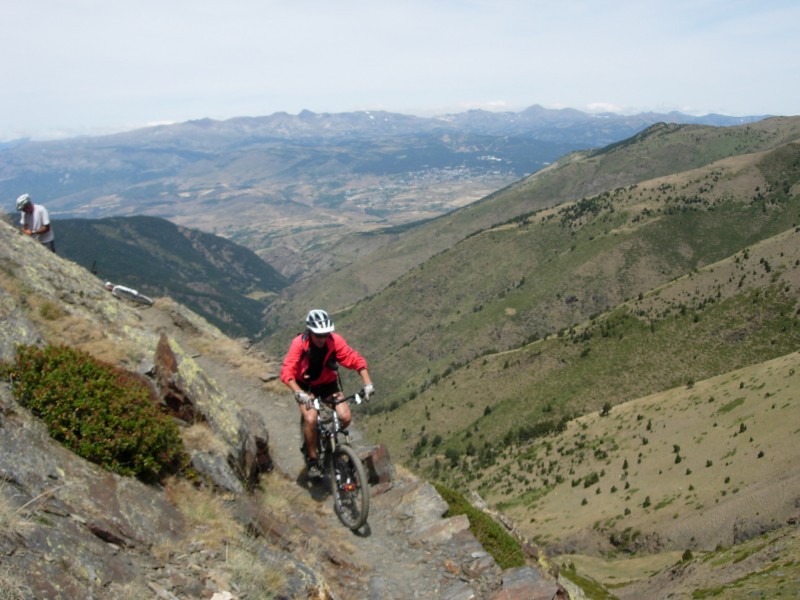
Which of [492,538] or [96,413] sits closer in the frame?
[96,413]

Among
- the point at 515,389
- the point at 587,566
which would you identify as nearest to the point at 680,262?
the point at 515,389

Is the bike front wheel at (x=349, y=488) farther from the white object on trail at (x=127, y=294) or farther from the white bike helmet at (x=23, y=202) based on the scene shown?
the white object on trail at (x=127, y=294)

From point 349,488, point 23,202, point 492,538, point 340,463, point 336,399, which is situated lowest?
point 492,538

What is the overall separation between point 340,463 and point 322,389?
→ 157 centimetres

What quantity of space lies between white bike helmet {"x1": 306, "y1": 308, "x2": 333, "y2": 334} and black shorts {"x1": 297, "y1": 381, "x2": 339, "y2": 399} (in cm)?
152

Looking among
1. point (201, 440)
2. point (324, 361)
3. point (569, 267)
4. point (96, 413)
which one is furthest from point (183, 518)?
point (569, 267)

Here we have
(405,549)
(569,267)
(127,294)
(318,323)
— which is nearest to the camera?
(318,323)

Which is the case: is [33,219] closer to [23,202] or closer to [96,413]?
[23,202]

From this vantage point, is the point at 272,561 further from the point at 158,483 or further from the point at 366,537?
the point at 366,537

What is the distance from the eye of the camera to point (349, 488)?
11.4m

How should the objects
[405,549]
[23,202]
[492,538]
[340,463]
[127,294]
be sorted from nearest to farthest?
1. [405,549]
2. [340,463]
3. [492,538]
4. [23,202]
5. [127,294]

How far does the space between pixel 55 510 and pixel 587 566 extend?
44.1m

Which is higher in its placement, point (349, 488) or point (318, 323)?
point (318, 323)

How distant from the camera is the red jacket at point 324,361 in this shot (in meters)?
11.3
